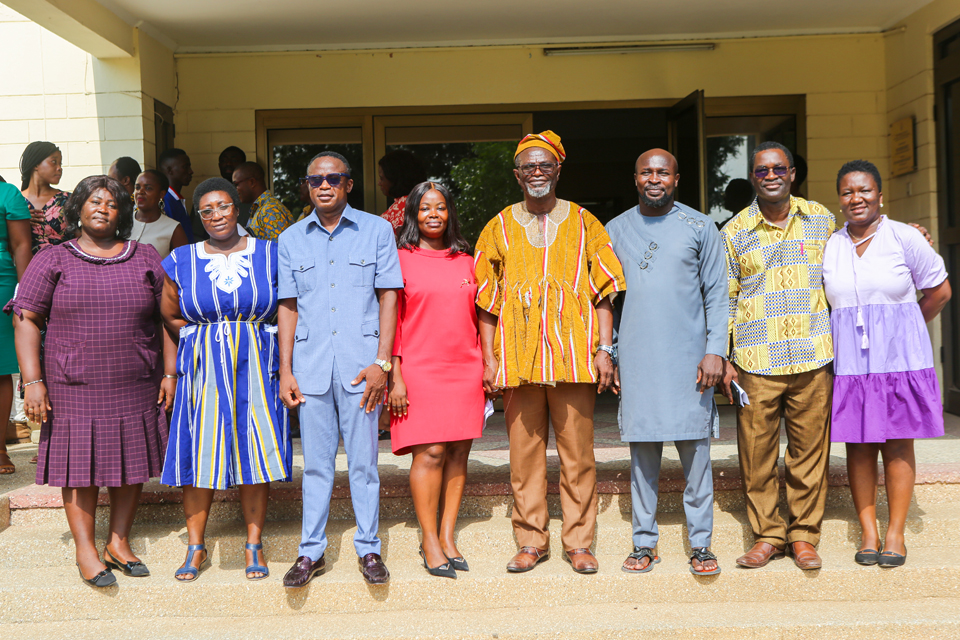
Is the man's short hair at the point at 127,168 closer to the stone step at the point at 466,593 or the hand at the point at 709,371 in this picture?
the stone step at the point at 466,593

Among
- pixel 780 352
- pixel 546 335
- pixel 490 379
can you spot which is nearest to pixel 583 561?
pixel 490 379

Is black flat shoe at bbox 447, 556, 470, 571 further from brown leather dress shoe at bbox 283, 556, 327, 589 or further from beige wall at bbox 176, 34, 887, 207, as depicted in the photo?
beige wall at bbox 176, 34, 887, 207

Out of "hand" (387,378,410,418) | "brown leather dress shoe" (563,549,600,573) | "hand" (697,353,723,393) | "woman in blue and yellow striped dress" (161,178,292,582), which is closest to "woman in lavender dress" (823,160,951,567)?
"hand" (697,353,723,393)

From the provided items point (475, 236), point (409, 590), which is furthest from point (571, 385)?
point (475, 236)

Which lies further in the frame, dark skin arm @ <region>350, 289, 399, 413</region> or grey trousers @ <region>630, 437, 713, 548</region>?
grey trousers @ <region>630, 437, 713, 548</region>

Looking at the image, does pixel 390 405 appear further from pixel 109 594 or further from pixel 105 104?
pixel 105 104

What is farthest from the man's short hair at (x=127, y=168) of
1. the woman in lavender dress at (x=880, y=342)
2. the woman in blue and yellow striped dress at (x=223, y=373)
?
the woman in lavender dress at (x=880, y=342)

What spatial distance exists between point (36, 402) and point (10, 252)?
48.6 inches

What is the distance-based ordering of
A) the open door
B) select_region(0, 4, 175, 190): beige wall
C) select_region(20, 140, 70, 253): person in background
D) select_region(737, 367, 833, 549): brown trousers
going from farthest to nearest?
the open door, select_region(0, 4, 175, 190): beige wall, select_region(20, 140, 70, 253): person in background, select_region(737, 367, 833, 549): brown trousers

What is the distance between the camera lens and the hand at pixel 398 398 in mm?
3381

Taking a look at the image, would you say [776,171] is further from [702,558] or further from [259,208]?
[259,208]

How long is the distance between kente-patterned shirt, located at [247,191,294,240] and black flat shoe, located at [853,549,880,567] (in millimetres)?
3528

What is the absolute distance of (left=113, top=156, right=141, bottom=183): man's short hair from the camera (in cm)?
512

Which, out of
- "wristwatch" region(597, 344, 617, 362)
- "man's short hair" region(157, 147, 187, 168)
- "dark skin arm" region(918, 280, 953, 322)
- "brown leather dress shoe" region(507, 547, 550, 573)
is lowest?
"brown leather dress shoe" region(507, 547, 550, 573)
